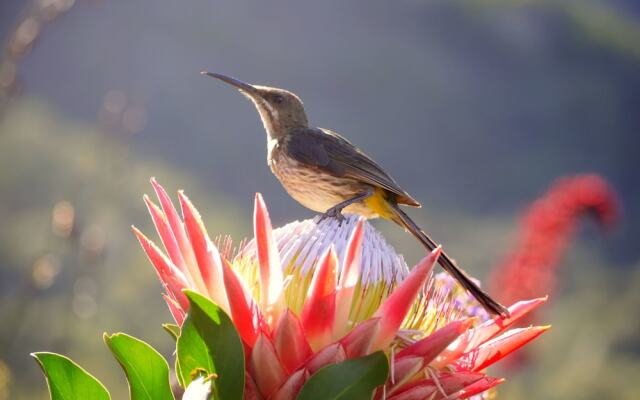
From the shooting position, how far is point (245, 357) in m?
1.05

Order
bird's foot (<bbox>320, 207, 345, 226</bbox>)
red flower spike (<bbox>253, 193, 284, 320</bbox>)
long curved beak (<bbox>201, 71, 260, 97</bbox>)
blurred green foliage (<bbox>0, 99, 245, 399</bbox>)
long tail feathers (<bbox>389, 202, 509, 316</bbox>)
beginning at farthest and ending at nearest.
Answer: blurred green foliage (<bbox>0, 99, 245, 399</bbox>), long curved beak (<bbox>201, 71, 260, 97</bbox>), bird's foot (<bbox>320, 207, 345, 226</bbox>), long tail feathers (<bbox>389, 202, 509, 316</bbox>), red flower spike (<bbox>253, 193, 284, 320</bbox>)

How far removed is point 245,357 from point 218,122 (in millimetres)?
8008

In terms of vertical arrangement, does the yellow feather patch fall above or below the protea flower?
above

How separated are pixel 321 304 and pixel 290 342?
6cm

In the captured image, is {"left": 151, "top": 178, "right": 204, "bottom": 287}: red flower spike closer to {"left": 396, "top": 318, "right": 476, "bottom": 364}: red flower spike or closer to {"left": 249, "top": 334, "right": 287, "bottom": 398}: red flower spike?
{"left": 249, "top": 334, "right": 287, "bottom": 398}: red flower spike

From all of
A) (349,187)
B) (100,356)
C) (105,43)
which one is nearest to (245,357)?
(349,187)

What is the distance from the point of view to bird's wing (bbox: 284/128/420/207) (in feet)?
6.32

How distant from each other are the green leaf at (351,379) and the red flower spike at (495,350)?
0.26m

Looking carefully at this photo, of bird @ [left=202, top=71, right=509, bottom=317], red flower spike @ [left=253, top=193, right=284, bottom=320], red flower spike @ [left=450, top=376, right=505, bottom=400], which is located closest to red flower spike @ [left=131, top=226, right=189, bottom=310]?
red flower spike @ [left=253, top=193, right=284, bottom=320]

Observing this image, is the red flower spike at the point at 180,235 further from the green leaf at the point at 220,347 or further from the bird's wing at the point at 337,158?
the bird's wing at the point at 337,158

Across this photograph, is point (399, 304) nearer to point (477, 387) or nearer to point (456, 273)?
point (477, 387)

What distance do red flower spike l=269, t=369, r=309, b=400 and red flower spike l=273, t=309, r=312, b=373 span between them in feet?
0.09

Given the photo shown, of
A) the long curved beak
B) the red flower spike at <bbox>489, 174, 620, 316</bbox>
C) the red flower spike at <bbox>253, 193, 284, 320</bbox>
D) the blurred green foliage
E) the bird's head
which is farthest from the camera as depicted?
the blurred green foliage

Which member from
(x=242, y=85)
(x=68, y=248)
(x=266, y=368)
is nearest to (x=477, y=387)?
(x=266, y=368)
